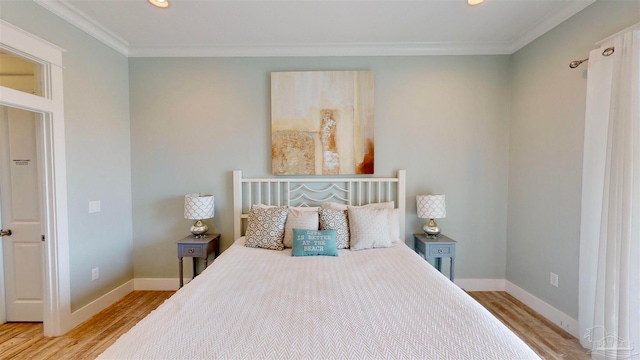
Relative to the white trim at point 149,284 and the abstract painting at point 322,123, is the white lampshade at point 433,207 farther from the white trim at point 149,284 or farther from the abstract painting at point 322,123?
the white trim at point 149,284

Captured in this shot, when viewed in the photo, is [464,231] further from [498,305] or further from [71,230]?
[71,230]

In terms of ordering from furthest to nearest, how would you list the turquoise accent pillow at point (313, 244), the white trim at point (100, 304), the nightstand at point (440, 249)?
the nightstand at point (440, 249)
the white trim at point (100, 304)
the turquoise accent pillow at point (313, 244)

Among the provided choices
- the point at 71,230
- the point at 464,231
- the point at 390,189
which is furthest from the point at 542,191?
the point at 71,230

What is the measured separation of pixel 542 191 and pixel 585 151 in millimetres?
598

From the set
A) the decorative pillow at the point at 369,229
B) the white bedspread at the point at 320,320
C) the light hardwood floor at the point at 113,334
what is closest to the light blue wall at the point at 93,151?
the light hardwood floor at the point at 113,334

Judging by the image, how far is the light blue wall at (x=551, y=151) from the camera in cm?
204

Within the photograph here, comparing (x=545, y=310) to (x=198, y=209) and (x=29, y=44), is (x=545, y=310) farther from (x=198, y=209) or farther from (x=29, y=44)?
(x=29, y=44)

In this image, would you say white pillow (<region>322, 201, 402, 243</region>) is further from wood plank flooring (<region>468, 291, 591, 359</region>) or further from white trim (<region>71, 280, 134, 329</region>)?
white trim (<region>71, 280, 134, 329</region>)

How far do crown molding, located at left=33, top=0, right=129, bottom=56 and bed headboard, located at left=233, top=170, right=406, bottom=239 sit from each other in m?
1.81

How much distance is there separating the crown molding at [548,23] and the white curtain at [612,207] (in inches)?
18.2

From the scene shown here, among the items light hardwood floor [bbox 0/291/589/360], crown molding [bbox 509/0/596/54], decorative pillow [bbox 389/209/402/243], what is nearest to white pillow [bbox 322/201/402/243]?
decorative pillow [bbox 389/209/402/243]

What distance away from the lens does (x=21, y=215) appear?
2221 mm

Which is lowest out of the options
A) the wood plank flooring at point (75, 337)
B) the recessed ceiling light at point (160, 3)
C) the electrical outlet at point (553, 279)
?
the wood plank flooring at point (75, 337)

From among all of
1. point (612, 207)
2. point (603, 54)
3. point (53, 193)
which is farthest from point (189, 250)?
point (603, 54)
